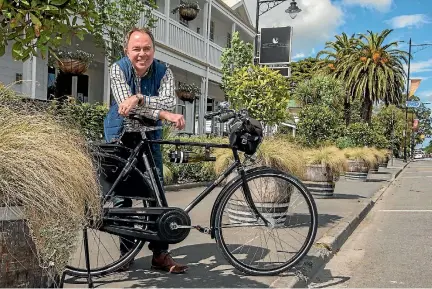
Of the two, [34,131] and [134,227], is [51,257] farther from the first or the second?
[134,227]

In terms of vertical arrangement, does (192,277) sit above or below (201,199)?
below

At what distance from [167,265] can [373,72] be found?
34.3 m

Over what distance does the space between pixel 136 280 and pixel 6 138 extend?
1.79m

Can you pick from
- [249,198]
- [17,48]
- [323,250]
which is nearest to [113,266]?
[249,198]

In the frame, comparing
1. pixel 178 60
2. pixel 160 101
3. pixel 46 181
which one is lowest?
pixel 46 181

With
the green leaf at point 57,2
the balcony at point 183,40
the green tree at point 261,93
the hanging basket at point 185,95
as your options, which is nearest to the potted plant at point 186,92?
the hanging basket at point 185,95

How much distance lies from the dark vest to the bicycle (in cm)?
21

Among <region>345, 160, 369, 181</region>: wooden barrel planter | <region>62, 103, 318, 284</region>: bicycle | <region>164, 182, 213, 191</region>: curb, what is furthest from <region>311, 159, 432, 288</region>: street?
<region>345, 160, 369, 181</region>: wooden barrel planter

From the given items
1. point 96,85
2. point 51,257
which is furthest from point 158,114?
point 96,85

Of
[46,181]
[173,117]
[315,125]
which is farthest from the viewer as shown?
[315,125]

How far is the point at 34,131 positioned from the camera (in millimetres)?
2693

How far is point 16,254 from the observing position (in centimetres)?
216

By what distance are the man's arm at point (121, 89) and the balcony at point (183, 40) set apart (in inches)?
445

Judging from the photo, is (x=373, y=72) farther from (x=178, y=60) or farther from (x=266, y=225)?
(x=266, y=225)
